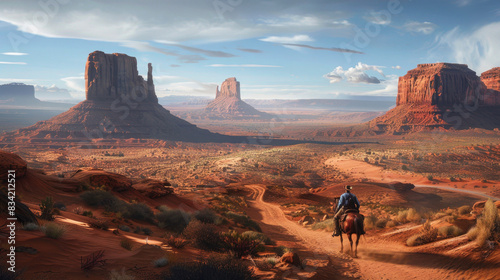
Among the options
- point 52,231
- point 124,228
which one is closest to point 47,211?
point 52,231

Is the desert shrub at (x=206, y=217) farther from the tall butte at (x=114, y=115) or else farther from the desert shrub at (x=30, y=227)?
the tall butte at (x=114, y=115)

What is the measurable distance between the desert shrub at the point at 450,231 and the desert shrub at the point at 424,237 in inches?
6.9

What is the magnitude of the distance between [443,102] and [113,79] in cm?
13004

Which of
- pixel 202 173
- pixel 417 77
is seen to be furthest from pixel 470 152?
pixel 417 77

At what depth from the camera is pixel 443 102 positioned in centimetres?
11069

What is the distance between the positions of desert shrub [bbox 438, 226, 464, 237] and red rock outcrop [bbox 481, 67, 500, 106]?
132425mm

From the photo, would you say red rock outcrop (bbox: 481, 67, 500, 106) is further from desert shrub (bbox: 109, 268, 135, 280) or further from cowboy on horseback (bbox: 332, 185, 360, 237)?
desert shrub (bbox: 109, 268, 135, 280)

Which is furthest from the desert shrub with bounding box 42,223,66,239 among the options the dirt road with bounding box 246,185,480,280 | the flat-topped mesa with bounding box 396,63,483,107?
the flat-topped mesa with bounding box 396,63,483,107

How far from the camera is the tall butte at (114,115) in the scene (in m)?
95.8

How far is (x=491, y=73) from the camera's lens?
127 meters

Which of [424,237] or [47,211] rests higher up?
[47,211]

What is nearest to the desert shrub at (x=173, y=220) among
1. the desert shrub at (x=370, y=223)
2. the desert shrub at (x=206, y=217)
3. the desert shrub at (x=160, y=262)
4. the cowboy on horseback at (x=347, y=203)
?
the desert shrub at (x=206, y=217)

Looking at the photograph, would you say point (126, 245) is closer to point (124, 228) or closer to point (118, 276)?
point (118, 276)

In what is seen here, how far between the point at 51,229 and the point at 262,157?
5653 centimetres
